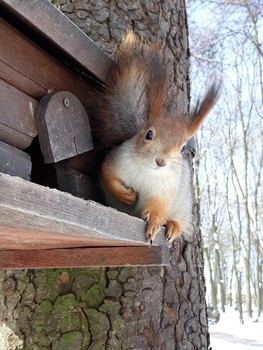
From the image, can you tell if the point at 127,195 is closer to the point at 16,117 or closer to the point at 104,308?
the point at 16,117

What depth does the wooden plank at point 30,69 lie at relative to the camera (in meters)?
1.11

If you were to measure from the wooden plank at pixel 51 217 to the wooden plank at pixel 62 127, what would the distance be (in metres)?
0.23

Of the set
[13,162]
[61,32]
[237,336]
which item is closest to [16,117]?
[13,162]

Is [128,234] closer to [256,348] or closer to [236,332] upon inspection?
[256,348]

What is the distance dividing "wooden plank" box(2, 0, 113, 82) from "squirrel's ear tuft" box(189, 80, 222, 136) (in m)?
0.27

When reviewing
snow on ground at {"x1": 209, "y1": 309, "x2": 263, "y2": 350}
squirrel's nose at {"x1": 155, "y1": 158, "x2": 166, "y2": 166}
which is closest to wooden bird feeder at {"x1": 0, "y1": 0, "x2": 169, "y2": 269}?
squirrel's nose at {"x1": 155, "y1": 158, "x2": 166, "y2": 166}

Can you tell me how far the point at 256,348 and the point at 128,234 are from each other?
18.9 feet

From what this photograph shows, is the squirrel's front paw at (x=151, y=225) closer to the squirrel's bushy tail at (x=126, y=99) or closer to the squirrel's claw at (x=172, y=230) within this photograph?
the squirrel's claw at (x=172, y=230)

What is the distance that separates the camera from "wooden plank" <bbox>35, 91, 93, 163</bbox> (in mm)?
1191

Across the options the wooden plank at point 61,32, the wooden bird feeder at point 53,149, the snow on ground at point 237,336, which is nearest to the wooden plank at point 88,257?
the wooden bird feeder at point 53,149

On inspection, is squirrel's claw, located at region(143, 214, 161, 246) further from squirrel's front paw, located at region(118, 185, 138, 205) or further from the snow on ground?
the snow on ground

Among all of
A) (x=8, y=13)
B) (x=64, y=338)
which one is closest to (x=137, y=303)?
(x=64, y=338)

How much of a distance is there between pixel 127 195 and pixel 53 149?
0.26m

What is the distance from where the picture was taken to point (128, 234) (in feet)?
3.66
